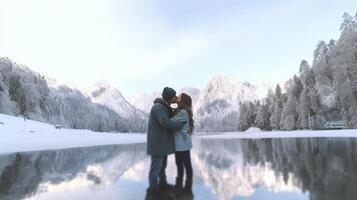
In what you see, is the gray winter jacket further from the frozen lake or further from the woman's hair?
the frozen lake

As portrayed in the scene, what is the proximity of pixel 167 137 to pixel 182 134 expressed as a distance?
539 mm

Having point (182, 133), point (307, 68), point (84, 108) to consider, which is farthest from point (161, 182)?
point (84, 108)

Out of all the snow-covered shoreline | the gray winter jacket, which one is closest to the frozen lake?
the gray winter jacket

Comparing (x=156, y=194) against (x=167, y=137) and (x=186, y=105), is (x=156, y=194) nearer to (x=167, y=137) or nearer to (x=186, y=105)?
(x=167, y=137)

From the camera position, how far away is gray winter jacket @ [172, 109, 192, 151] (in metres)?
8.09

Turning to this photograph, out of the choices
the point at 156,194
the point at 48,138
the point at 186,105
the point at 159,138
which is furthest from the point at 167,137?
the point at 48,138

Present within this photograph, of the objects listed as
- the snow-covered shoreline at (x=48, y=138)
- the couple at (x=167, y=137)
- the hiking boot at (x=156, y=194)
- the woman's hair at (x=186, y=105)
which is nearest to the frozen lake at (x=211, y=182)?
the hiking boot at (x=156, y=194)

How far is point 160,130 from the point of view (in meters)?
7.70

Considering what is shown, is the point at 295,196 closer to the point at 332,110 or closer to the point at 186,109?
the point at 186,109

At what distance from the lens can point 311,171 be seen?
8719mm

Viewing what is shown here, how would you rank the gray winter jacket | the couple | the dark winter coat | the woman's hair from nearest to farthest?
the couple < the dark winter coat < the gray winter jacket < the woman's hair

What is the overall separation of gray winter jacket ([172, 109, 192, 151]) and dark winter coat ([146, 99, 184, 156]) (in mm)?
223

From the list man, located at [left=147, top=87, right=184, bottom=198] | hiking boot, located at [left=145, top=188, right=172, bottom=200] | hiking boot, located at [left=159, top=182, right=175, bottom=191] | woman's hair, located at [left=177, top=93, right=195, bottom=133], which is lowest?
hiking boot, located at [left=145, top=188, right=172, bottom=200]

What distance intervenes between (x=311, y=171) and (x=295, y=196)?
3.00 m
